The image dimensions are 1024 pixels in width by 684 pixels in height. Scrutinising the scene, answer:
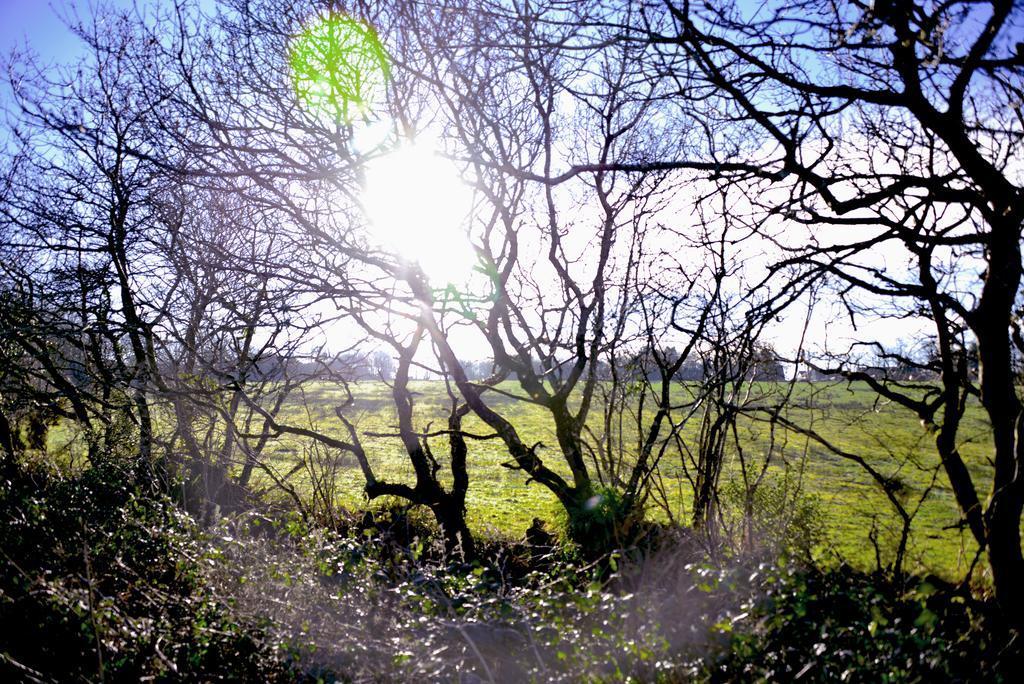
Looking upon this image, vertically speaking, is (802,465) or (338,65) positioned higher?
(338,65)

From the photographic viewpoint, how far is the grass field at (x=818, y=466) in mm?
4953

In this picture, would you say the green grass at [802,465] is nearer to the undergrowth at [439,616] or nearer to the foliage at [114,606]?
the undergrowth at [439,616]

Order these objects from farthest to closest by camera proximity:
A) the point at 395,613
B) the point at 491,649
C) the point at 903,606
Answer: the point at 395,613, the point at 491,649, the point at 903,606

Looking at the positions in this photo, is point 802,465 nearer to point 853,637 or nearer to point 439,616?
point 853,637

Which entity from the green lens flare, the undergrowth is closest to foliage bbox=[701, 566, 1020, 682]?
the undergrowth

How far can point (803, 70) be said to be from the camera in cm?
343

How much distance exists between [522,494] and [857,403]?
18.3ft

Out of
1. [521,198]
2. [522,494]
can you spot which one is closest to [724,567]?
[521,198]

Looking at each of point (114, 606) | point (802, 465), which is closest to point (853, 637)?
point (802, 465)

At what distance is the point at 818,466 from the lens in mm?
7230

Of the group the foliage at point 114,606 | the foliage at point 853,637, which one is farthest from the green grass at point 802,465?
the foliage at point 114,606

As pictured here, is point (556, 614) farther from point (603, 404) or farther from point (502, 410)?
point (502, 410)

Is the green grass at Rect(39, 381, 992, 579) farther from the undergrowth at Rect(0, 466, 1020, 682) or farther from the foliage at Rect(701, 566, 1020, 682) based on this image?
the undergrowth at Rect(0, 466, 1020, 682)

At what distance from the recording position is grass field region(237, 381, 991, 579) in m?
4.95
